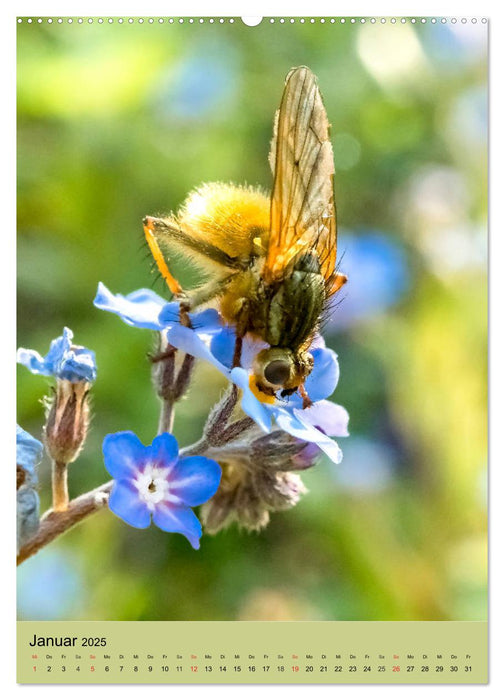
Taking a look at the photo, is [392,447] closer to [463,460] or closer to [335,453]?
[463,460]

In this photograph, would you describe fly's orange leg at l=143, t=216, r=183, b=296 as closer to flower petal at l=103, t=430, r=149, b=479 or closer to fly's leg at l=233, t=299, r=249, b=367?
fly's leg at l=233, t=299, r=249, b=367

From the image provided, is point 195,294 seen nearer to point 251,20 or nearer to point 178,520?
point 178,520

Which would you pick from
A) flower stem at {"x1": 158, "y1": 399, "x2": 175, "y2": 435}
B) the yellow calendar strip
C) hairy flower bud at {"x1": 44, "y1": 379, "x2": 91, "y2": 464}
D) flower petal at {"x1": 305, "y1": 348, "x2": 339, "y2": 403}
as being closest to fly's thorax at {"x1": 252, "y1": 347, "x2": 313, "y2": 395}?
flower petal at {"x1": 305, "y1": 348, "x2": 339, "y2": 403}

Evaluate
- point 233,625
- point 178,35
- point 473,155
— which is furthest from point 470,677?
point 178,35

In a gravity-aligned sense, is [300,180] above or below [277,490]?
above

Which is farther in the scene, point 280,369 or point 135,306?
point 135,306

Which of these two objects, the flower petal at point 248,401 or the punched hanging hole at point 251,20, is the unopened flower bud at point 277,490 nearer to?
the flower petal at point 248,401

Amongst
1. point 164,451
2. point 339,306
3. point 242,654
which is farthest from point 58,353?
point 339,306

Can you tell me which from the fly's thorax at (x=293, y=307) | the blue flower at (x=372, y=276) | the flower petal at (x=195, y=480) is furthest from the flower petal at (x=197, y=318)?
the blue flower at (x=372, y=276)
